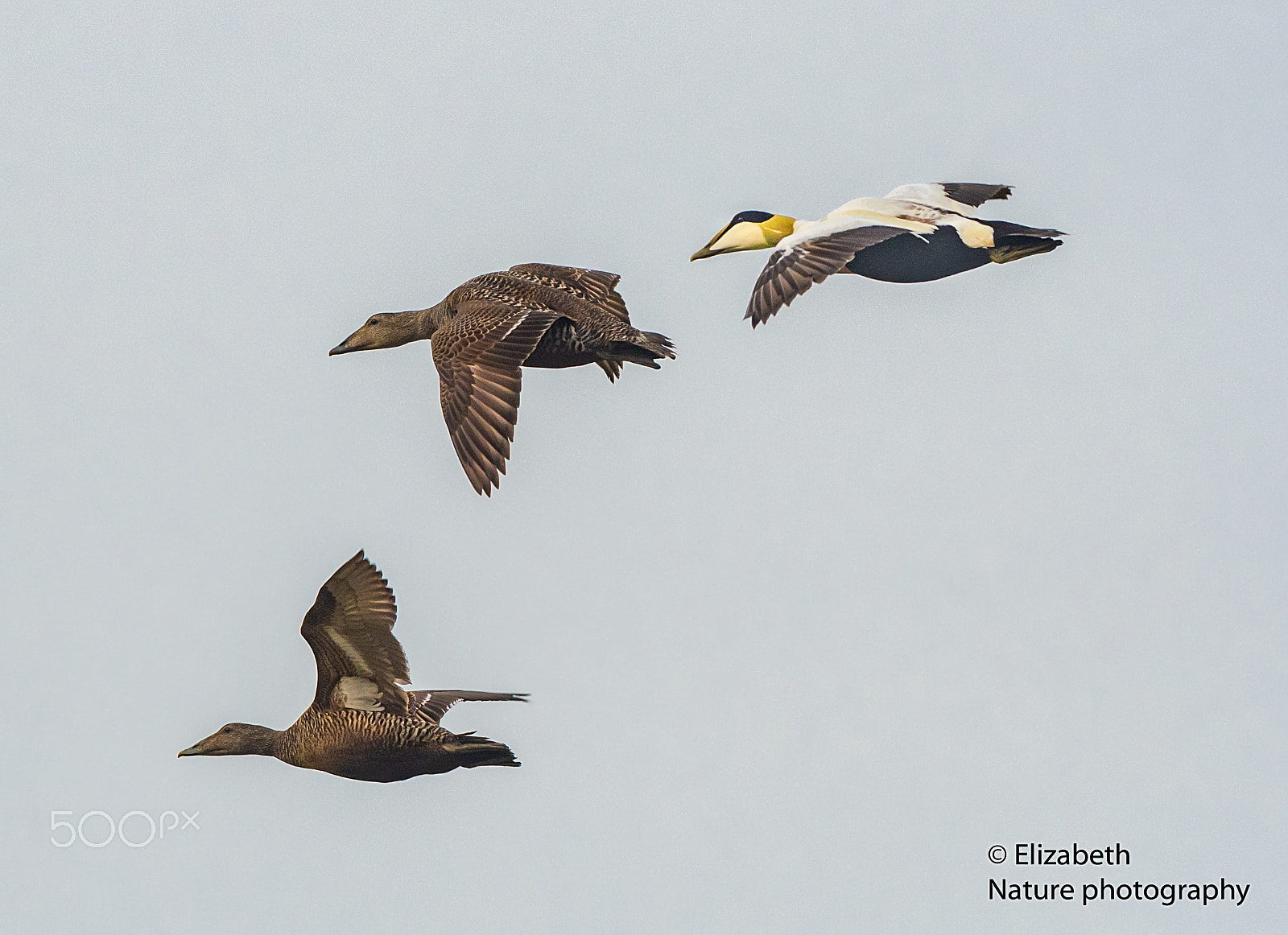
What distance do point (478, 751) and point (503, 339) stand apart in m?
3.45

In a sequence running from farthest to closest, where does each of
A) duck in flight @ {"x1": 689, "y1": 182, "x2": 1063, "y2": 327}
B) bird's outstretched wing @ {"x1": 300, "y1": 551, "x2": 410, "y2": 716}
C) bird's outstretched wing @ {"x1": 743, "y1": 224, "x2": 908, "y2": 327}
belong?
bird's outstretched wing @ {"x1": 300, "y1": 551, "x2": 410, "y2": 716}, duck in flight @ {"x1": 689, "y1": 182, "x2": 1063, "y2": 327}, bird's outstretched wing @ {"x1": 743, "y1": 224, "x2": 908, "y2": 327}

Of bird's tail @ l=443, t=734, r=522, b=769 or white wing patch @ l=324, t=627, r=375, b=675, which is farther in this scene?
white wing patch @ l=324, t=627, r=375, b=675

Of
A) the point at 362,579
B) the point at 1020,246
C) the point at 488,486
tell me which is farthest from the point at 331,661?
the point at 1020,246

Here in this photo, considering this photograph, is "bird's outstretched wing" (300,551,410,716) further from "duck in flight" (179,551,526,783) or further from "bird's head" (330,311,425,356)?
"bird's head" (330,311,425,356)

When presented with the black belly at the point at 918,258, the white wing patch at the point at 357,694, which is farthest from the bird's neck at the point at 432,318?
the black belly at the point at 918,258

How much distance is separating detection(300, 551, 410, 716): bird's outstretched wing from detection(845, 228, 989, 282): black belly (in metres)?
5.25

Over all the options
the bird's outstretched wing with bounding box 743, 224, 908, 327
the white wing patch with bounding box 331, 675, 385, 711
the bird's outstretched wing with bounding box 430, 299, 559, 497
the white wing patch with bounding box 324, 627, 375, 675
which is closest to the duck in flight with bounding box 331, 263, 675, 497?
the bird's outstretched wing with bounding box 430, 299, 559, 497

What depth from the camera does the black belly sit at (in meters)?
20.2

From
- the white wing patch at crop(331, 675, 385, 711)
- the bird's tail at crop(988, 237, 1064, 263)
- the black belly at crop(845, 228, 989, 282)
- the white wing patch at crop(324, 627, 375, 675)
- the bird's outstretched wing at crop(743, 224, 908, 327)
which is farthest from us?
the bird's tail at crop(988, 237, 1064, 263)

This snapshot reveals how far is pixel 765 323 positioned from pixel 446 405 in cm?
270

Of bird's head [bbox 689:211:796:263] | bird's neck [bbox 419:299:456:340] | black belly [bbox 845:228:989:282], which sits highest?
bird's head [bbox 689:211:796:263]

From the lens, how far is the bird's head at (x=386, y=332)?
69.8 ft

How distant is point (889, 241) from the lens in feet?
66.2

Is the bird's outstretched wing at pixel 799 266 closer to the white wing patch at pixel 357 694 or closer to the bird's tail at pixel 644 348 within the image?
the bird's tail at pixel 644 348
